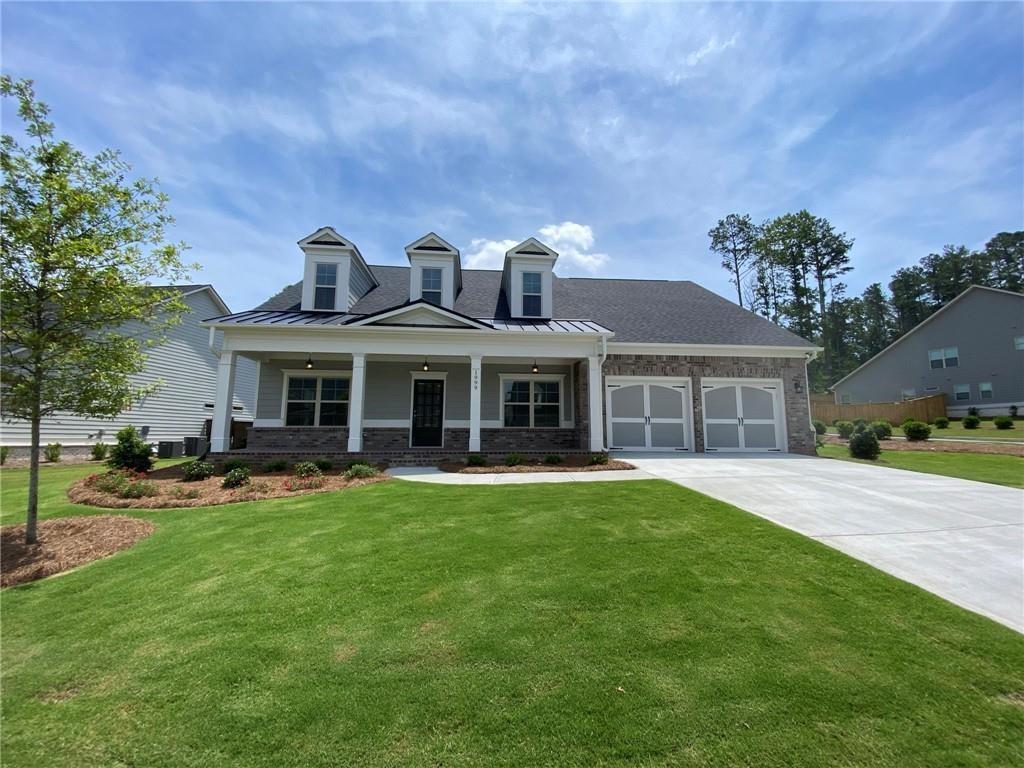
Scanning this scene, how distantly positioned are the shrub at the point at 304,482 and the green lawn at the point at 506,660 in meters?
3.42

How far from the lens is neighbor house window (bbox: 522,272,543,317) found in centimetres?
1416

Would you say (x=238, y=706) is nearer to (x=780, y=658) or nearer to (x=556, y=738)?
(x=556, y=738)

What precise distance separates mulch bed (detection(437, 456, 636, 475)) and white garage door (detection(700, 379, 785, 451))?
16.3 ft

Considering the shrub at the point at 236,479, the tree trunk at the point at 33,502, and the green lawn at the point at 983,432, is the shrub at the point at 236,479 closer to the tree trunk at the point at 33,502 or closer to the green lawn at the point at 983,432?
the tree trunk at the point at 33,502

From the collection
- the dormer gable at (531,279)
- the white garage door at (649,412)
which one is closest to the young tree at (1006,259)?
the white garage door at (649,412)

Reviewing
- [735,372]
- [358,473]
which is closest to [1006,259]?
[735,372]

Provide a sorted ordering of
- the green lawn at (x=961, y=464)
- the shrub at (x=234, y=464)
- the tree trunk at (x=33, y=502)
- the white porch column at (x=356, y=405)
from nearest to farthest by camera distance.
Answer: the tree trunk at (x=33, y=502) → the green lawn at (x=961, y=464) → the shrub at (x=234, y=464) → the white porch column at (x=356, y=405)

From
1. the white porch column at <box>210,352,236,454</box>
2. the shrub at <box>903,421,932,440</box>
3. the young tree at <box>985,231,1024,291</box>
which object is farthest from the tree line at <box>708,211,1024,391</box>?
the white porch column at <box>210,352,236,454</box>

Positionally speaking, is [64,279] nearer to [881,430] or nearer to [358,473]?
[358,473]

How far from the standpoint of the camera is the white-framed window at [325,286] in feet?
43.9

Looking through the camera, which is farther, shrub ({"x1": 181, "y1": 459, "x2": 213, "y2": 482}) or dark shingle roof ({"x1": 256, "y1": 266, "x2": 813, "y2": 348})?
dark shingle roof ({"x1": 256, "y1": 266, "x2": 813, "y2": 348})

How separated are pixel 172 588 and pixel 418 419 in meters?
9.95

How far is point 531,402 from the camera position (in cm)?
1424

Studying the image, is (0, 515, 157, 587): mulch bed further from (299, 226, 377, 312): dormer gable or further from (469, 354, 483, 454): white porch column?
(299, 226, 377, 312): dormer gable
